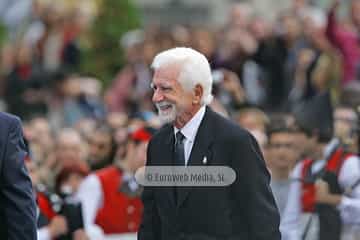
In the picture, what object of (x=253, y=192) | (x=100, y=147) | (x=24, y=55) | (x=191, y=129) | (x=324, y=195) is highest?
(x=191, y=129)

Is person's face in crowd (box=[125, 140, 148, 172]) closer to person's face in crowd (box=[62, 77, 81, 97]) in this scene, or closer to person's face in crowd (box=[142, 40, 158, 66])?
person's face in crowd (box=[142, 40, 158, 66])

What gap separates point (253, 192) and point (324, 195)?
264cm

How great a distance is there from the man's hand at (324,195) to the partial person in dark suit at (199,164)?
2448mm

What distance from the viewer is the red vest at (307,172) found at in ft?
37.8

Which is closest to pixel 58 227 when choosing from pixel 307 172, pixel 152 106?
pixel 307 172

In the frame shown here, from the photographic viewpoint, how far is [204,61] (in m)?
9.09

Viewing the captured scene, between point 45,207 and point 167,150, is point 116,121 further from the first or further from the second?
point 167,150

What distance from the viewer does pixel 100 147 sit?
15492 millimetres

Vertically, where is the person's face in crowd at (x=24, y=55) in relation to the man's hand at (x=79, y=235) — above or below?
above

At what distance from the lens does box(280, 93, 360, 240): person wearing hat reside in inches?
449

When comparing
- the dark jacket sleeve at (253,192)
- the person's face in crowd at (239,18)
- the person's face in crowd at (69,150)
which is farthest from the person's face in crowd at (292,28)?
the dark jacket sleeve at (253,192)

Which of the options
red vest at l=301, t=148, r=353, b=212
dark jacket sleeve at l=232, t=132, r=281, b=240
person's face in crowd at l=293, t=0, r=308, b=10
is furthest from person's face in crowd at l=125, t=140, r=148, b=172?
person's face in crowd at l=293, t=0, r=308, b=10

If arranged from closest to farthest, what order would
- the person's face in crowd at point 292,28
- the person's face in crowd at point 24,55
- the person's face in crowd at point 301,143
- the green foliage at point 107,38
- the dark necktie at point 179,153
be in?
the dark necktie at point 179,153, the person's face in crowd at point 301,143, the person's face in crowd at point 292,28, the person's face in crowd at point 24,55, the green foliage at point 107,38

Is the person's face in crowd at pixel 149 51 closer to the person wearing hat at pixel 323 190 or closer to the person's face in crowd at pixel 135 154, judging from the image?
the person's face in crowd at pixel 135 154
